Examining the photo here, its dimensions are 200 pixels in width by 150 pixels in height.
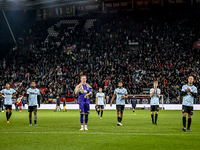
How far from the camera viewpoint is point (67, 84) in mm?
42844

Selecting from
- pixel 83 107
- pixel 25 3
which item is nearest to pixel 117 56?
pixel 25 3

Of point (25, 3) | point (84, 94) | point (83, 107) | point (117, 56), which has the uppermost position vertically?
point (25, 3)

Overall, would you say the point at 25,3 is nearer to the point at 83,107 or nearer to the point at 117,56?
the point at 117,56

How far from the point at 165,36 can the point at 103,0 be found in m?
15.3

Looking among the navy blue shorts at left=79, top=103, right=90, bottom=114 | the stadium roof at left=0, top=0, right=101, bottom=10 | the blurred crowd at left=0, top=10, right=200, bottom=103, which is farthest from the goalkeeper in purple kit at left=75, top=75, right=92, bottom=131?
the stadium roof at left=0, top=0, right=101, bottom=10

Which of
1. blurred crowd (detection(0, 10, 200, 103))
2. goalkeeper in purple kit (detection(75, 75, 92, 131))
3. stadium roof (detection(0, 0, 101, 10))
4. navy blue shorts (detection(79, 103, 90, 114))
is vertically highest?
stadium roof (detection(0, 0, 101, 10))

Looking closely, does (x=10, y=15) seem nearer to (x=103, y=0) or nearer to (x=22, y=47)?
(x=22, y=47)

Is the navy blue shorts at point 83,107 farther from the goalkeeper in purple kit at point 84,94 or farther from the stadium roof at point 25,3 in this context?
A: the stadium roof at point 25,3

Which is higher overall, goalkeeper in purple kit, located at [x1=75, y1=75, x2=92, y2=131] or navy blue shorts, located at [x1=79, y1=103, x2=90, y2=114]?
goalkeeper in purple kit, located at [x1=75, y1=75, x2=92, y2=131]

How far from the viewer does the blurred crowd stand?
40.7 m

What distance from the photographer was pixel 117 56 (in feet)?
151

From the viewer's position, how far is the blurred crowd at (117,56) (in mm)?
40719

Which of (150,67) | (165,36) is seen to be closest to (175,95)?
(150,67)

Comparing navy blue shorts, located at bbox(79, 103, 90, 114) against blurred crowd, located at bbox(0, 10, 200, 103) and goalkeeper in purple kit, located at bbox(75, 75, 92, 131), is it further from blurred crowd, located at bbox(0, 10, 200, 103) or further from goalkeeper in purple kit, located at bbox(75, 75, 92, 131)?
blurred crowd, located at bbox(0, 10, 200, 103)
